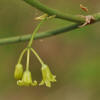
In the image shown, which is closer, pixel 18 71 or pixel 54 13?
pixel 54 13

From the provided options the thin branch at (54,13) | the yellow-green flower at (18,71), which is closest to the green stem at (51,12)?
the thin branch at (54,13)

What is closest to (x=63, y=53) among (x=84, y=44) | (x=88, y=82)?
(x=84, y=44)

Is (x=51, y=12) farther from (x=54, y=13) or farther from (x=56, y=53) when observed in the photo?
(x=56, y=53)

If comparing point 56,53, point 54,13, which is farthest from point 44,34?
point 56,53

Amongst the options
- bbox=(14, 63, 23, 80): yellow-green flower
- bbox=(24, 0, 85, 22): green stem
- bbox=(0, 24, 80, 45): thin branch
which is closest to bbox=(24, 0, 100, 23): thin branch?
bbox=(24, 0, 85, 22): green stem

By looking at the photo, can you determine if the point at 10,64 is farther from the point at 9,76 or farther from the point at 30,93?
the point at 30,93

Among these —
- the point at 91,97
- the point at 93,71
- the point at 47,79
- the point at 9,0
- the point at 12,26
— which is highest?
the point at 9,0

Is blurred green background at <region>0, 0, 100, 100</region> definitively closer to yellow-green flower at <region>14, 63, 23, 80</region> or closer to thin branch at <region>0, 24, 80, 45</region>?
thin branch at <region>0, 24, 80, 45</region>

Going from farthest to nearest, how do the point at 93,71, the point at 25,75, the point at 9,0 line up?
the point at 9,0 < the point at 93,71 < the point at 25,75
